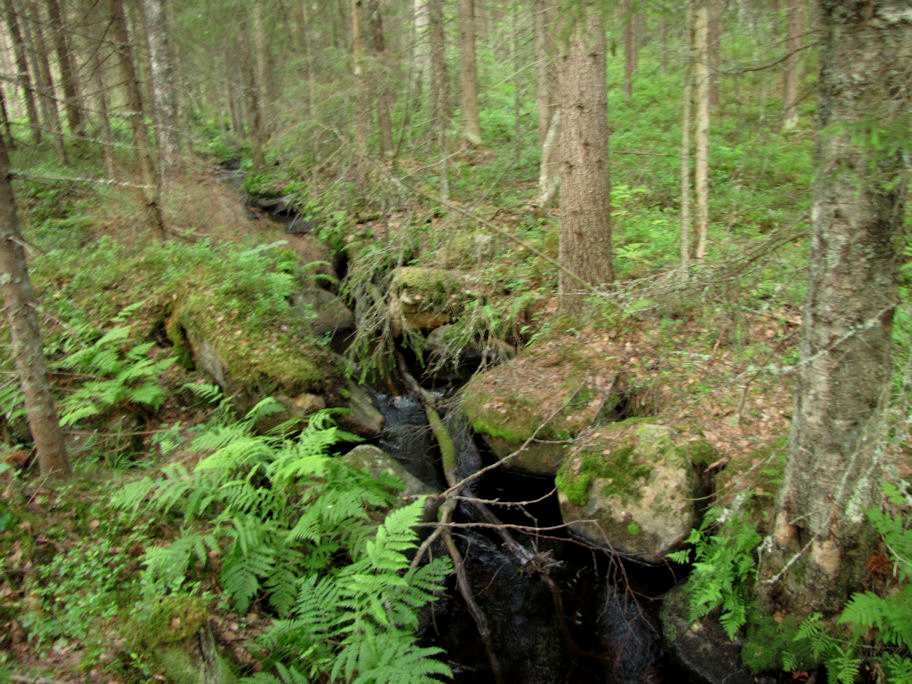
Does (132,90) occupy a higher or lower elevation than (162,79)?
lower

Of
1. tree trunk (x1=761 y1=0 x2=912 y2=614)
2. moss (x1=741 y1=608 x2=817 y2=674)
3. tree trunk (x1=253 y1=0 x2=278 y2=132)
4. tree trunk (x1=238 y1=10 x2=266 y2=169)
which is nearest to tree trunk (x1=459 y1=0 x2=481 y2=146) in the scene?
tree trunk (x1=253 y1=0 x2=278 y2=132)

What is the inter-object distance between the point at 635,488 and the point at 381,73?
884cm

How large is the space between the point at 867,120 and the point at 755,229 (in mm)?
7449

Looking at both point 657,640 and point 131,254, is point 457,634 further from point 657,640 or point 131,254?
point 131,254

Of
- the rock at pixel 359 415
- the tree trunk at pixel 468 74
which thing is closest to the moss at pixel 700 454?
the rock at pixel 359 415

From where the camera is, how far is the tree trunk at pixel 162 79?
13.9 metres

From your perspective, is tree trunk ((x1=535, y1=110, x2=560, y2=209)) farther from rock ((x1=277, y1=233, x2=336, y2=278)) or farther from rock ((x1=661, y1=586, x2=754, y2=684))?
rock ((x1=661, y1=586, x2=754, y2=684))

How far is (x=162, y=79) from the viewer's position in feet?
46.0

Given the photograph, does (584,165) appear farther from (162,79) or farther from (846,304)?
(162,79)

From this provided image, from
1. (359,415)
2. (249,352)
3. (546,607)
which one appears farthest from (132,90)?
(546,607)

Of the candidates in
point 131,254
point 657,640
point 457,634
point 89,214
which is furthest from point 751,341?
point 89,214

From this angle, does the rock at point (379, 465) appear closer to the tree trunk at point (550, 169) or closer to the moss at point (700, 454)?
the moss at point (700, 454)

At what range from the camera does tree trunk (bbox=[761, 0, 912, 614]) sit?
2.99 m

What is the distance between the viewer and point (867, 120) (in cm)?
249
